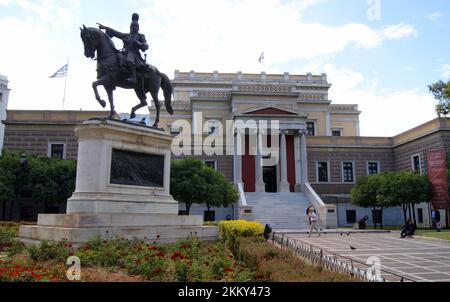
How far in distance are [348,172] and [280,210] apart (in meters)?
12.6

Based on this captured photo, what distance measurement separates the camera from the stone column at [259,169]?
3684cm

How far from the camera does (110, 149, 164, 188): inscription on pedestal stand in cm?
1143

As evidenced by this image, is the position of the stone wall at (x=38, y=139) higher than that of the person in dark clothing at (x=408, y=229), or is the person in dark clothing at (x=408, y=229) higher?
the stone wall at (x=38, y=139)

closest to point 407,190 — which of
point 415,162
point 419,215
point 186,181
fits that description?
point 419,215

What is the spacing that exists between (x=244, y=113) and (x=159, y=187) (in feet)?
83.9

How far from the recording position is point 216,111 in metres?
45.3

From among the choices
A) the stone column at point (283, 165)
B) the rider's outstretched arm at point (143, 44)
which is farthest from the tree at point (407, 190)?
the rider's outstretched arm at point (143, 44)

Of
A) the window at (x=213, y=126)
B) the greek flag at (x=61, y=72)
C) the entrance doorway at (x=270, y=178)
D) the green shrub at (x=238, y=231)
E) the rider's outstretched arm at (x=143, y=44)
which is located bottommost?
the green shrub at (x=238, y=231)

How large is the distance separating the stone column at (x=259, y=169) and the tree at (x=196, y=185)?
7837 millimetres

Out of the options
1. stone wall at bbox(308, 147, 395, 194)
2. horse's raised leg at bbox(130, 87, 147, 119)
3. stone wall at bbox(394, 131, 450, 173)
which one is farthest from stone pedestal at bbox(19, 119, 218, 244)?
stone wall at bbox(308, 147, 395, 194)

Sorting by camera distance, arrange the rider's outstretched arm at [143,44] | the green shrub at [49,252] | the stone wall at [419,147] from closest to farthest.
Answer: the green shrub at [49,252], the rider's outstretched arm at [143,44], the stone wall at [419,147]

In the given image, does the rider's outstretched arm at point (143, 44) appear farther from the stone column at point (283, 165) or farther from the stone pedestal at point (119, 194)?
the stone column at point (283, 165)

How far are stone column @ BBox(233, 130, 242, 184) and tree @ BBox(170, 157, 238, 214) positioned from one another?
7.83 meters
